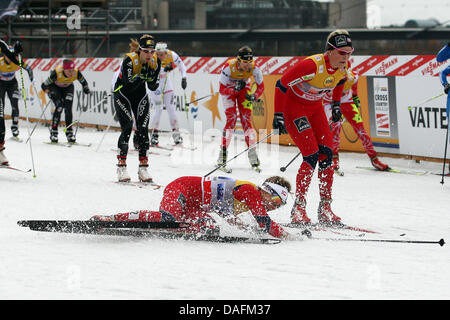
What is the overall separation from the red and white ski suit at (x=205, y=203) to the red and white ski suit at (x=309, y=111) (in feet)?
4.18

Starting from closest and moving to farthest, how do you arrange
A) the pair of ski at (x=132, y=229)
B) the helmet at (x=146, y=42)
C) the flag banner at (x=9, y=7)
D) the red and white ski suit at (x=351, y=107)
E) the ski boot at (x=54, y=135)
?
the pair of ski at (x=132, y=229)
the helmet at (x=146, y=42)
the red and white ski suit at (x=351, y=107)
the ski boot at (x=54, y=135)
the flag banner at (x=9, y=7)

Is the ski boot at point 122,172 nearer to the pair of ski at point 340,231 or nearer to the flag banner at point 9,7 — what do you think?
the pair of ski at point 340,231

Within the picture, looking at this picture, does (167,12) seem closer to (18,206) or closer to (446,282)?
(18,206)

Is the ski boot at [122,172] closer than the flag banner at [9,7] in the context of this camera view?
Yes

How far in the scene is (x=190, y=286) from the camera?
448 centimetres

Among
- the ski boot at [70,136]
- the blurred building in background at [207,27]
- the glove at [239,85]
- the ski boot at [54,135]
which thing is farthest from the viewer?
the blurred building in background at [207,27]

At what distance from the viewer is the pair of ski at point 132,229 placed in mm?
5516

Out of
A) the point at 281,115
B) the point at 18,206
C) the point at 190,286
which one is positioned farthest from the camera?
A: the point at 18,206

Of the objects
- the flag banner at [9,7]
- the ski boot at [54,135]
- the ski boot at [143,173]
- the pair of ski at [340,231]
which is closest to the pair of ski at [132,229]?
the pair of ski at [340,231]

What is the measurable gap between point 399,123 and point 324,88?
5.48 meters

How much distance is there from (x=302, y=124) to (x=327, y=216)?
2.79 ft

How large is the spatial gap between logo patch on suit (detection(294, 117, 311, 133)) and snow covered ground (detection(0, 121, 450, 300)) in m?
0.89

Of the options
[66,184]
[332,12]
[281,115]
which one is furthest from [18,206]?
[332,12]

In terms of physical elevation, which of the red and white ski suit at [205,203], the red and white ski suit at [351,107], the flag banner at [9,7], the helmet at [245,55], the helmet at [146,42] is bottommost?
the red and white ski suit at [205,203]
